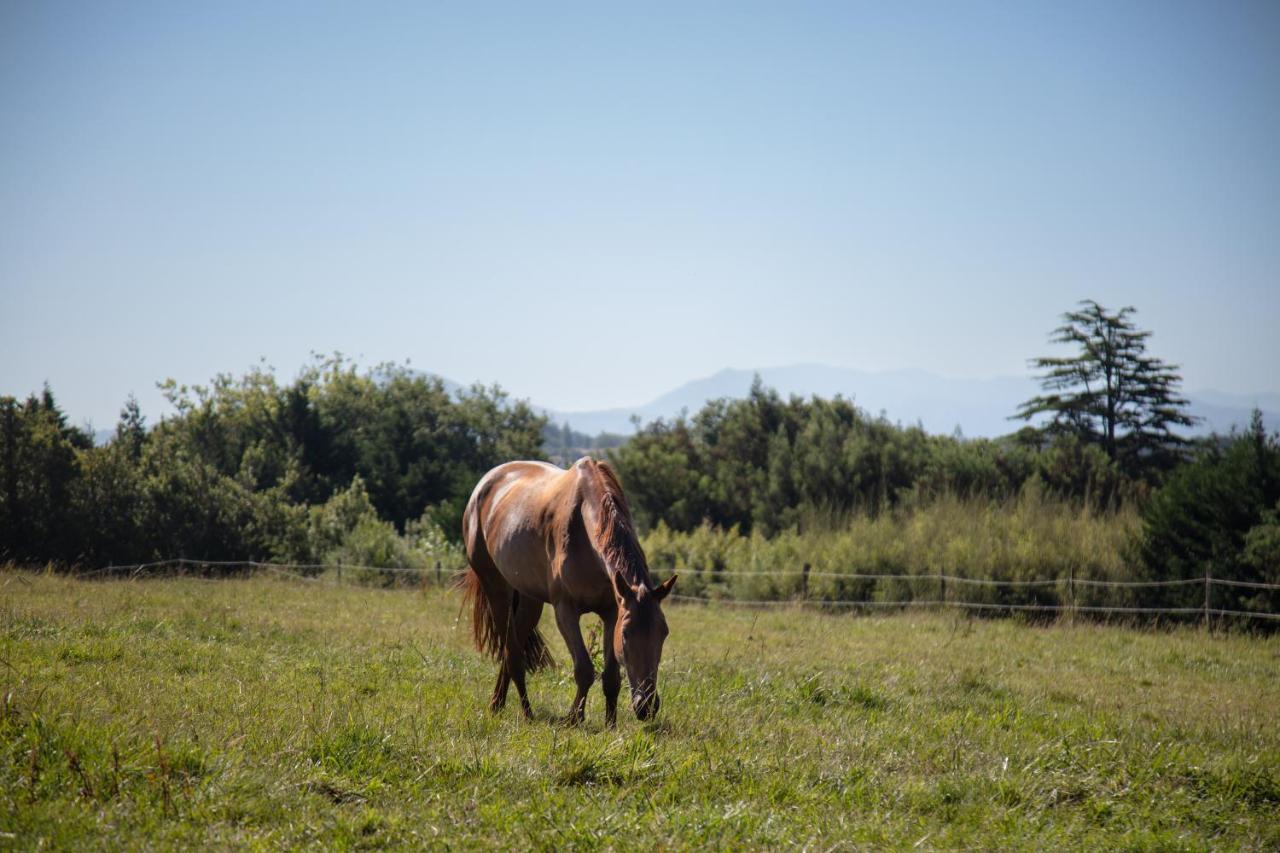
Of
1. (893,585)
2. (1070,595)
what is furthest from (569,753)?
(893,585)

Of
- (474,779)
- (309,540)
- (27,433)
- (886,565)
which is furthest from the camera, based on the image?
(309,540)

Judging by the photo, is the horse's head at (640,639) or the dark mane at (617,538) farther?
the dark mane at (617,538)

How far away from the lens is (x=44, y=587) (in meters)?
13.1

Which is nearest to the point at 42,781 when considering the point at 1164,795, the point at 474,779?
the point at 474,779

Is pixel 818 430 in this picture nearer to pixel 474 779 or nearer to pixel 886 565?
pixel 886 565

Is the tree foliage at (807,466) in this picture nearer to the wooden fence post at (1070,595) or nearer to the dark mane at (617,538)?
the wooden fence post at (1070,595)

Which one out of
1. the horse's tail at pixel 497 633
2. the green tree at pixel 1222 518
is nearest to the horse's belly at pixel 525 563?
the horse's tail at pixel 497 633

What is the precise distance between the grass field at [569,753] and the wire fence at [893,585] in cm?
621

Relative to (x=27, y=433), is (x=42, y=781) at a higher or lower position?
lower

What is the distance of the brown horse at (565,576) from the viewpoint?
606cm

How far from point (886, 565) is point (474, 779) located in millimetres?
15919

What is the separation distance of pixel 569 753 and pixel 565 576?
1677mm

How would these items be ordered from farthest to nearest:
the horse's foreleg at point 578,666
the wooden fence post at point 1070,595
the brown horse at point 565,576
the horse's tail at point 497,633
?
the wooden fence post at point 1070,595 → the horse's tail at point 497,633 → the horse's foreleg at point 578,666 → the brown horse at point 565,576

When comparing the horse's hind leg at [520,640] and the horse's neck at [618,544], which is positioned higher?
the horse's neck at [618,544]
